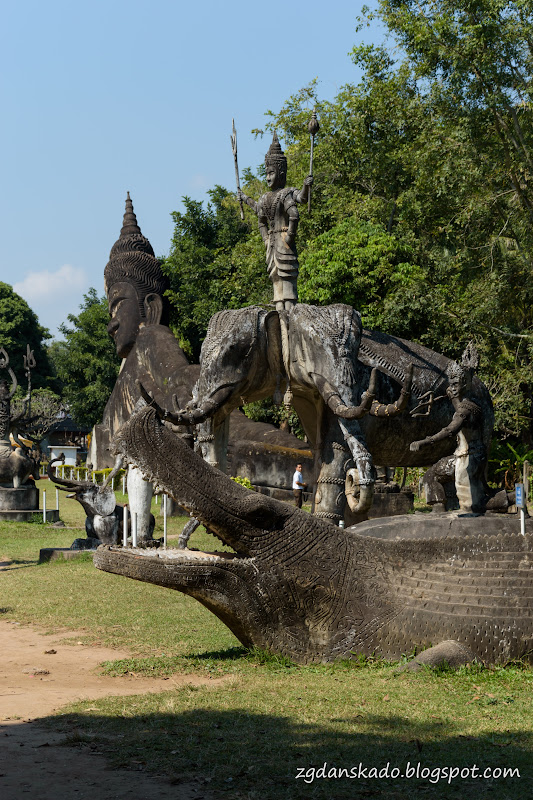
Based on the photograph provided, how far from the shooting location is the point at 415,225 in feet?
78.8

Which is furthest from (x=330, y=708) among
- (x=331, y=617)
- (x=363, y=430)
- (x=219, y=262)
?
(x=219, y=262)

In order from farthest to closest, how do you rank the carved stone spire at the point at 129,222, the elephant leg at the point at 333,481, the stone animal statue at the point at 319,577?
1. the carved stone spire at the point at 129,222
2. the elephant leg at the point at 333,481
3. the stone animal statue at the point at 319,577

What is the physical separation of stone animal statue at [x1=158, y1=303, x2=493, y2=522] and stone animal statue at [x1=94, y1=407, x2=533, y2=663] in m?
3.37

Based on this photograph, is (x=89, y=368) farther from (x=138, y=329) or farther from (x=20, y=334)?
(x=20, y=334)

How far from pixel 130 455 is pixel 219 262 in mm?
21116

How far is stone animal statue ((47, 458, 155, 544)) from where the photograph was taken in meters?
13.2

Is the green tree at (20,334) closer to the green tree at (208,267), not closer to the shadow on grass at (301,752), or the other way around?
the green tree at (208,267)

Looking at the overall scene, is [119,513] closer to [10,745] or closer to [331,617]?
[331,617]

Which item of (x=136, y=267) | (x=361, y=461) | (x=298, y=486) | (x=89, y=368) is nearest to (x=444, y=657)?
(x=361, y=461)

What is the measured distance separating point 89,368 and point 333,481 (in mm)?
26927

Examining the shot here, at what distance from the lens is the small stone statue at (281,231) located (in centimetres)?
1212

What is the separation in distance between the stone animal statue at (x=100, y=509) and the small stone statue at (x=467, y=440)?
6271mm

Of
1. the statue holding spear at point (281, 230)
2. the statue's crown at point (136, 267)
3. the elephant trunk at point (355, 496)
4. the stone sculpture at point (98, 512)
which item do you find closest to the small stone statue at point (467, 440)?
the elephant trunk at point (355, 496)

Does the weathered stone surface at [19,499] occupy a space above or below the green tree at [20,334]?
below
